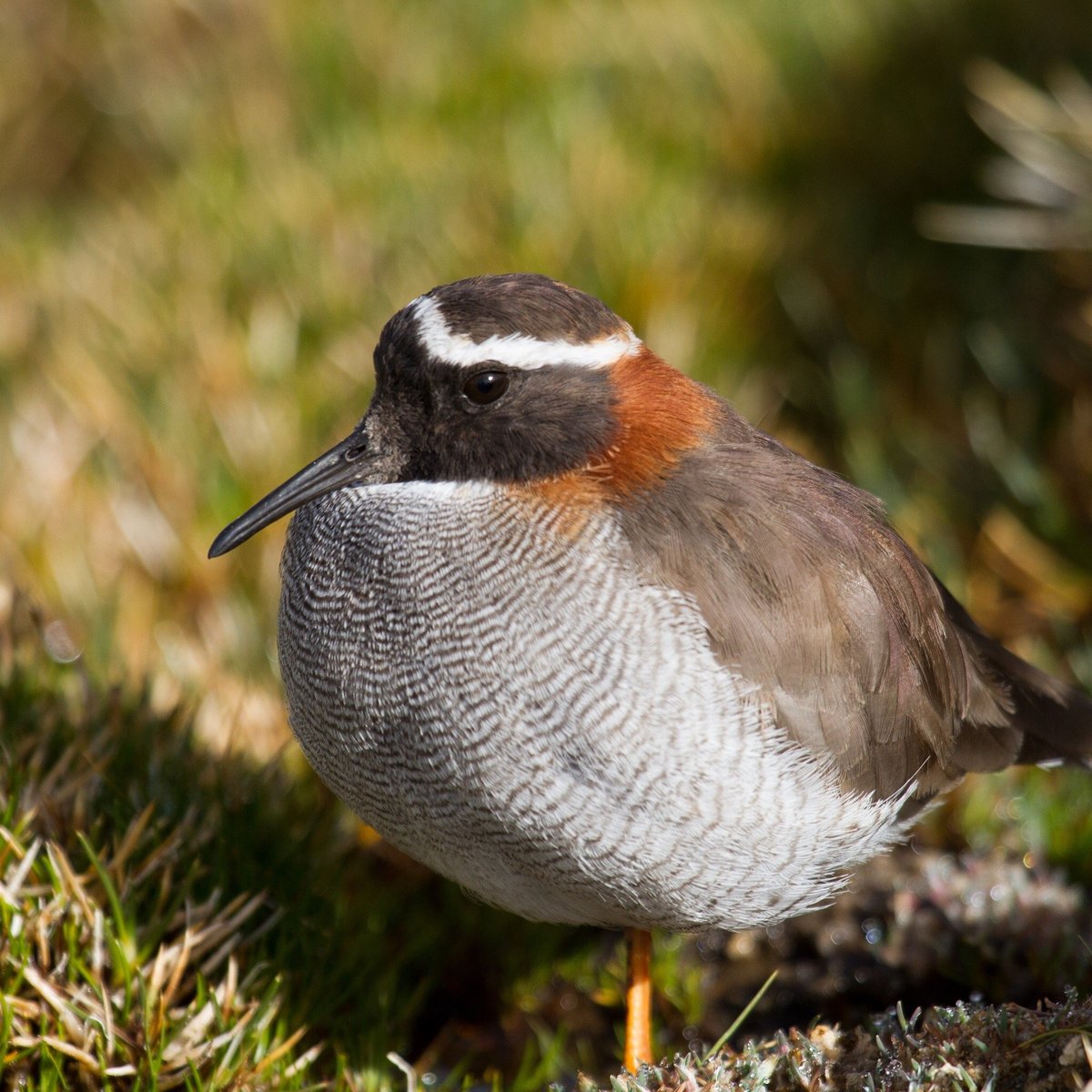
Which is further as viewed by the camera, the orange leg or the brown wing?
the orange leg

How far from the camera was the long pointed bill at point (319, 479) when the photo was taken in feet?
11.5

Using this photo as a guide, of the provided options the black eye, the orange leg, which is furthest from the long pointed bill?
the orange leg

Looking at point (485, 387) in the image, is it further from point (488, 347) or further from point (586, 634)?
point (586, 634)

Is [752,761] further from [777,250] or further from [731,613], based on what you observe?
[777,250]

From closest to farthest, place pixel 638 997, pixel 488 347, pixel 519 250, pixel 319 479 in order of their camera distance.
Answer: pixel 488 347, pixel 319 479, pixel 638 997, pixel 519 250

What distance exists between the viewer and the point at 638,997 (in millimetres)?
3832

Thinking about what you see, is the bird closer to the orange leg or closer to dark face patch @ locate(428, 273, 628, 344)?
dark face patch @ locate(428, 273, 628, 344)

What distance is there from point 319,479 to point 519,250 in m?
3.32

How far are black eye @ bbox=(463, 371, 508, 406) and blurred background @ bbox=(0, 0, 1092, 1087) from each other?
5.08 ft

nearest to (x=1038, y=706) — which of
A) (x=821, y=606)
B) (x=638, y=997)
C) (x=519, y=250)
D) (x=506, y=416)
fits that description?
(x=821, y=606)

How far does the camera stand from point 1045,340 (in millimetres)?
6457

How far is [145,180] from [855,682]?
264 inches

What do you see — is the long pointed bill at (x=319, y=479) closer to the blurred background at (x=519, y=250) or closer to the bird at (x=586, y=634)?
the bird at (x=586, y=634)

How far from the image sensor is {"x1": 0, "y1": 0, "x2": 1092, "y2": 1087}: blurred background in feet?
18.5
